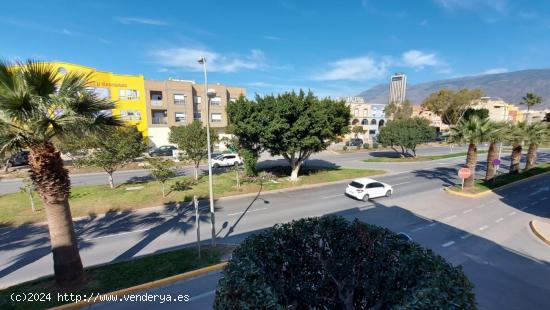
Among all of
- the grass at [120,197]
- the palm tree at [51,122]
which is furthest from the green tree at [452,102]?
the palm tree at [51,122]

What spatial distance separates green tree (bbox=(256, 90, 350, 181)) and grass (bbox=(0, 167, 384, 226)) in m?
3.83

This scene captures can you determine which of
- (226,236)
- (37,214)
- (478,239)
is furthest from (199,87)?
(478,239)

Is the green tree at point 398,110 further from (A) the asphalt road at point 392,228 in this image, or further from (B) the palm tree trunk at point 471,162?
(B) the palm tree trunk at point 471,162

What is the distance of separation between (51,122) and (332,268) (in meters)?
8.10

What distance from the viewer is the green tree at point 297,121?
68.5 feet

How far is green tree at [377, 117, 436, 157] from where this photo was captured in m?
37.0

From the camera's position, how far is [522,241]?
38.0ft

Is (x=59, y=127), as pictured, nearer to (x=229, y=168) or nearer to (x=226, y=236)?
(x=226, y=236)

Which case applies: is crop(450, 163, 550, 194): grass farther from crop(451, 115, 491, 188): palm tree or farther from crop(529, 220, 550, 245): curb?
crop(529, 220, 550, 245): curb

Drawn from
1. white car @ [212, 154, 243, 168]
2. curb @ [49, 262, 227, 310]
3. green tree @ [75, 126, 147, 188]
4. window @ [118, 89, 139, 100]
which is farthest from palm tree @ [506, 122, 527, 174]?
window @ [118, 89, 139, 100]

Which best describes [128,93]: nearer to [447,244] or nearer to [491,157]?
[447,244]

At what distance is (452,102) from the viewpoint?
55.8 meters

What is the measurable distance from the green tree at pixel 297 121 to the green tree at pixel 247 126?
54 centimetres

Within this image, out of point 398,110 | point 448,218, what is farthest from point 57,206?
point 398,110
